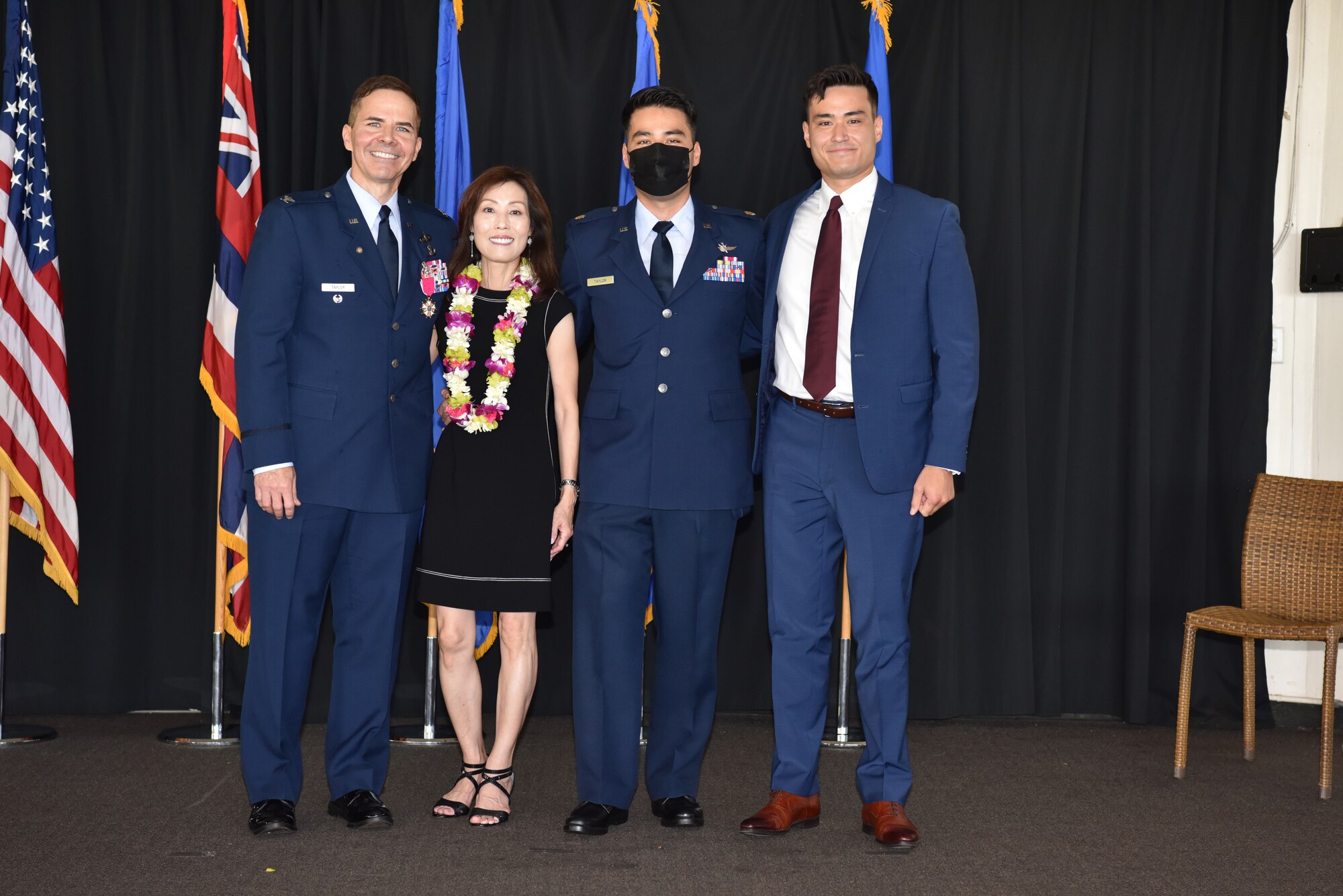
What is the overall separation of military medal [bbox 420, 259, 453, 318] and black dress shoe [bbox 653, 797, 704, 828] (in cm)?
144

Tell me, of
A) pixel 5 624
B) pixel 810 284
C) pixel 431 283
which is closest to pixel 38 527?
pixel 5 624

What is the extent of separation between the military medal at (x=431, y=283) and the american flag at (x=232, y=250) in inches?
39.5

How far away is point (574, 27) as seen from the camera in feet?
14.1

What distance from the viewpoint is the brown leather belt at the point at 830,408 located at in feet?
9.57

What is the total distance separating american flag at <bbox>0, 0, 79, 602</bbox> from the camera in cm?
385

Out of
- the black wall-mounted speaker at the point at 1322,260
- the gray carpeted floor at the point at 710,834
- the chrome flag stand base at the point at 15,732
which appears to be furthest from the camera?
the black wall-mounted speaker at the point at 1322,260

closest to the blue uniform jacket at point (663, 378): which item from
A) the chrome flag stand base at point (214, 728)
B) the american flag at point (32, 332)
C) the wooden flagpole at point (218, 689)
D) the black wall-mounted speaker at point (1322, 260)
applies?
the wooden flagpole at point (218, 689)

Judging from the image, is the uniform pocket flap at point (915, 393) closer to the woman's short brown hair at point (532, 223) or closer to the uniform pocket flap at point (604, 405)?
the uniform pocket flap at point (604, 405)

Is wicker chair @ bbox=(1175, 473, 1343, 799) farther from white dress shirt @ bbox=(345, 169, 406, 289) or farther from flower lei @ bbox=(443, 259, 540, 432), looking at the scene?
white dress shirt @ bbox=(345, 169, 406, 289)

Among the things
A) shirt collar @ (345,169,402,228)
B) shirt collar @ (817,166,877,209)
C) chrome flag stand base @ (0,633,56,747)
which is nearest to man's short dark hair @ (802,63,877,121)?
shirt collar @ (817,166,877,209)

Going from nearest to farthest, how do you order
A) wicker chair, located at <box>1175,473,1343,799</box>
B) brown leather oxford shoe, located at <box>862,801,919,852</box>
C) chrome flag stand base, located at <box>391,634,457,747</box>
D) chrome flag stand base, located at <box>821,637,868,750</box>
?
brown leather oxford shoe, located at <box>862,801,919,852</box> < wicker chair, located at <box>1175,473,1343,799</box> < chrome flag stand base, located at <box>391,634,457,747</box> < chrome flag stand base, located at <box>821,637,868,750</box>

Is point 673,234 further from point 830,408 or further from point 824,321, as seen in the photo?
point 830,408

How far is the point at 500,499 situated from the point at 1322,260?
341 centimetres

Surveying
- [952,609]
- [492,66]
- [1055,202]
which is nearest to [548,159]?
[492,66]
